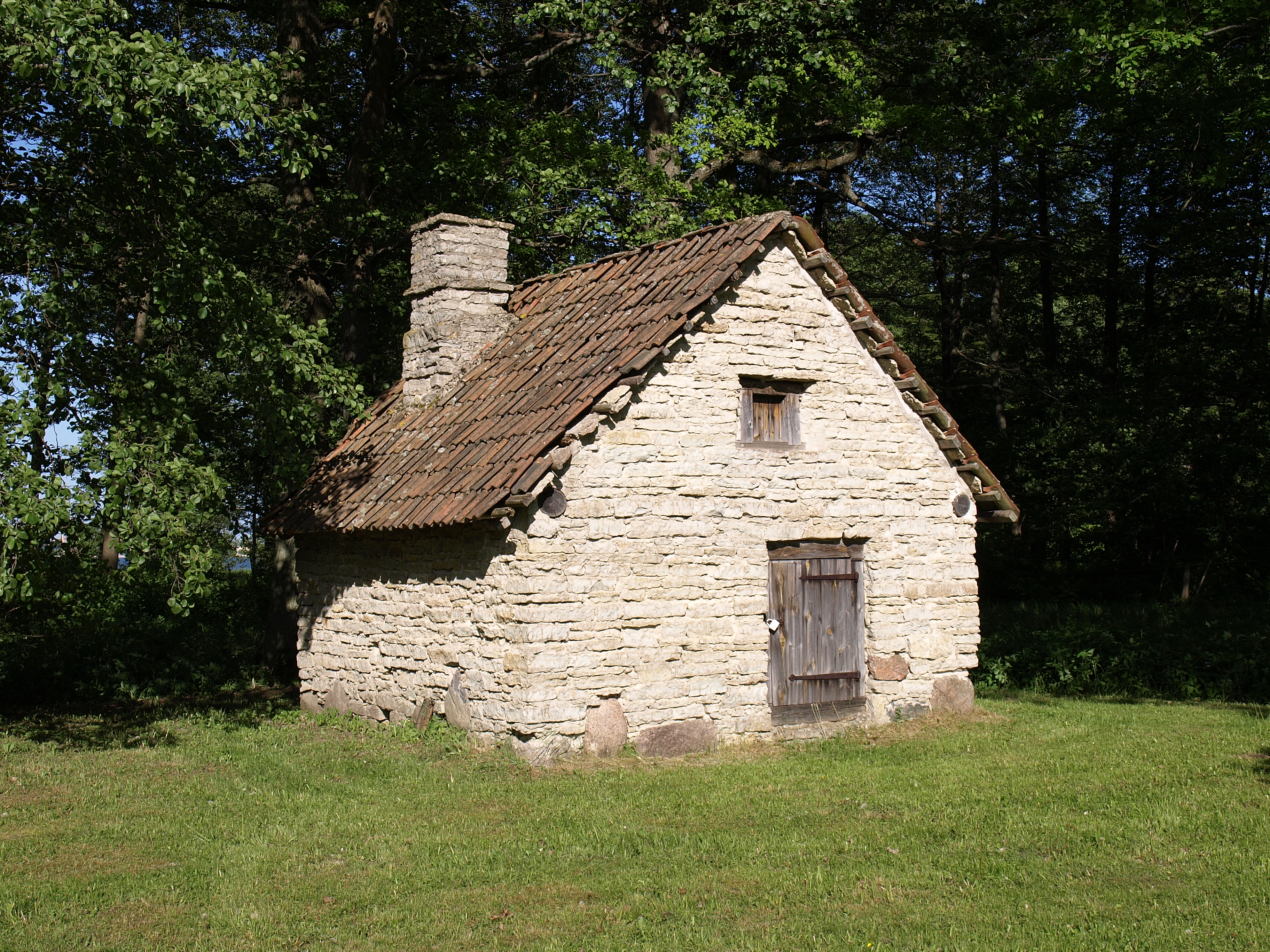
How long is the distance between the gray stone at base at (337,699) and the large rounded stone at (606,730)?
12.4 feet

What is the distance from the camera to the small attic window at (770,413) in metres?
11.0

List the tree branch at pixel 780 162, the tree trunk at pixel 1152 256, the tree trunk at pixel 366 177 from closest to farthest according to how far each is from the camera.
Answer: the tree trunk at pixel 366 177, the tree branch at pixel 780 162, the tree trunk at pixel 1152 256

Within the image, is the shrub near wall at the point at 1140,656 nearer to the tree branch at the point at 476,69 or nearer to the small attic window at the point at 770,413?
the small attic window at the point at 770,413

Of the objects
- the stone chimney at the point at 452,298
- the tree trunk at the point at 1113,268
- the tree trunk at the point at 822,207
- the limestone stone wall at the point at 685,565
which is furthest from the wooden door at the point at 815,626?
the tree trunk at the point at 1113,268

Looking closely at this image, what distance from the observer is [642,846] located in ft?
24.1

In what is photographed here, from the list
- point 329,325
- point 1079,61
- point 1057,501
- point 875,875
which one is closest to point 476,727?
point 875,875

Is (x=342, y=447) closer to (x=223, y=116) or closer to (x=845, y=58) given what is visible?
→ (x=223, y=116)

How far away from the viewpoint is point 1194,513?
22.2 metres

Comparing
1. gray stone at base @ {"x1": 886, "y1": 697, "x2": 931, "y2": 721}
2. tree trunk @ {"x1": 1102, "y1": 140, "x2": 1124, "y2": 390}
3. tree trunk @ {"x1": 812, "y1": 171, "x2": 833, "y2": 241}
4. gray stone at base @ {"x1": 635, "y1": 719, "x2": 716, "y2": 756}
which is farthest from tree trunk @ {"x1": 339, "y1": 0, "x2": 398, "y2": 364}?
tree trunk @ {"x1": 1102, "y1": 140, "x2": 1124, "y2": 390}

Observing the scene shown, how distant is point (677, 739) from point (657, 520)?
204cm

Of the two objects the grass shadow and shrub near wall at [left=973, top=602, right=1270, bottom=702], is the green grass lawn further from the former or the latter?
shrub near wall at [left=973, top=602, right=1270, bottom=702]

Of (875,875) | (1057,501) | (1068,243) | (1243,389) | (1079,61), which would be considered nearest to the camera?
(875,875)

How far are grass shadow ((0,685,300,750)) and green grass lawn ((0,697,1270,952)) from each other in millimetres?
455

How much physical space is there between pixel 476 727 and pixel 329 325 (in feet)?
34.0
